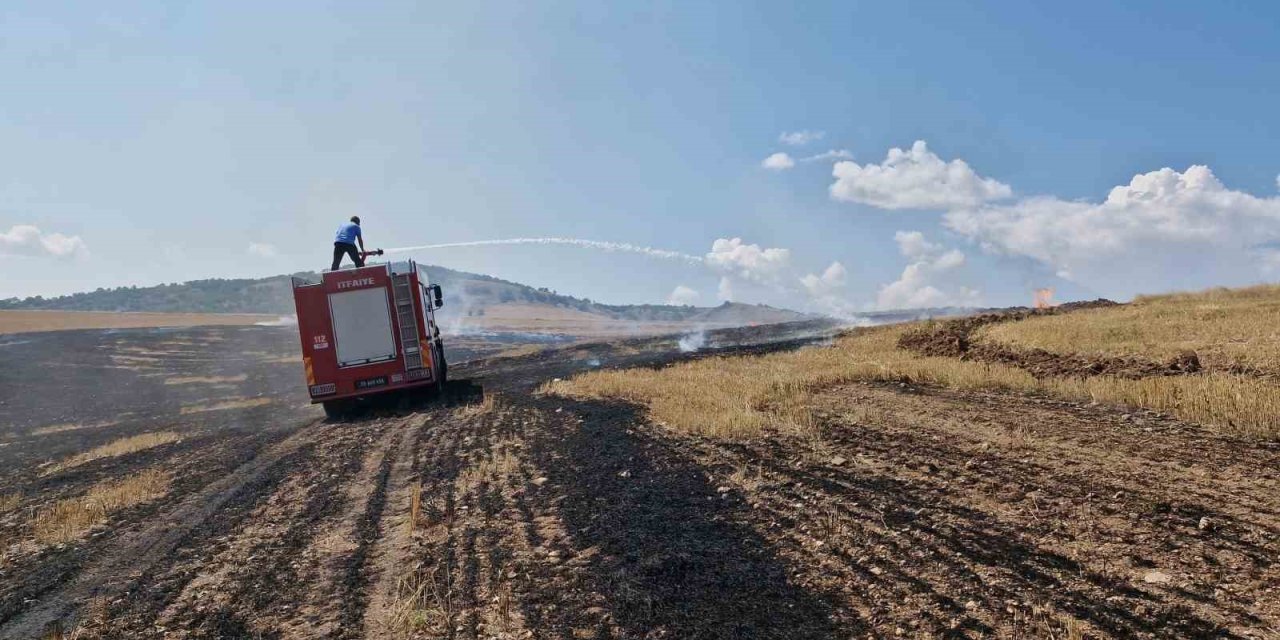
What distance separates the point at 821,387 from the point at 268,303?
14228cm

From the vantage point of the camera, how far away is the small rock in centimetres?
445

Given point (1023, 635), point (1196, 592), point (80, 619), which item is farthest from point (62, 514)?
point (1196, 592)

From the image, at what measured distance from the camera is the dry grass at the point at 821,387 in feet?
29.9

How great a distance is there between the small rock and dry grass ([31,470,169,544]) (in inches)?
383

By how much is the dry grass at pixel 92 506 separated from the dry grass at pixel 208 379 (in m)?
27.1

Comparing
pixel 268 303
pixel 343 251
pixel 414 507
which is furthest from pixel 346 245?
pixel 268 303

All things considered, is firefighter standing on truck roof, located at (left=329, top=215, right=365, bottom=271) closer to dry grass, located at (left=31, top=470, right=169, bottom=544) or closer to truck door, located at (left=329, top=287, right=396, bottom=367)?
truck door, located at (left=329, top=287, right=396, bottom=367)

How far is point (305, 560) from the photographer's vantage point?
6.40 meters

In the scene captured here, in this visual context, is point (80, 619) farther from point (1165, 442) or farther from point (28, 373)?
point (28, 373)

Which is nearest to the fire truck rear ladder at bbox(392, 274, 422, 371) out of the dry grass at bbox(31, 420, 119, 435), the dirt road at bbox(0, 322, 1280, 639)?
the dirt road at bbox(0, 322, 1280, 639)

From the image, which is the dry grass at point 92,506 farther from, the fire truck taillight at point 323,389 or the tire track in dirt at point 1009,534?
the tire track in dirt at point 1009,534

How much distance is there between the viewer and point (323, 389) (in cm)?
1727

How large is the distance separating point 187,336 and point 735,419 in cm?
5717

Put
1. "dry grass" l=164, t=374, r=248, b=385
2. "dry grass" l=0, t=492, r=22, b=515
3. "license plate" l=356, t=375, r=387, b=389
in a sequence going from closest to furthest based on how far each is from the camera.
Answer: "dry grass" l=0, t=492, r=22, b=515 < "license plate" l=356, t=375, r=387, b=389 < "dry grass" l=164, t=374, r=248, b=385
